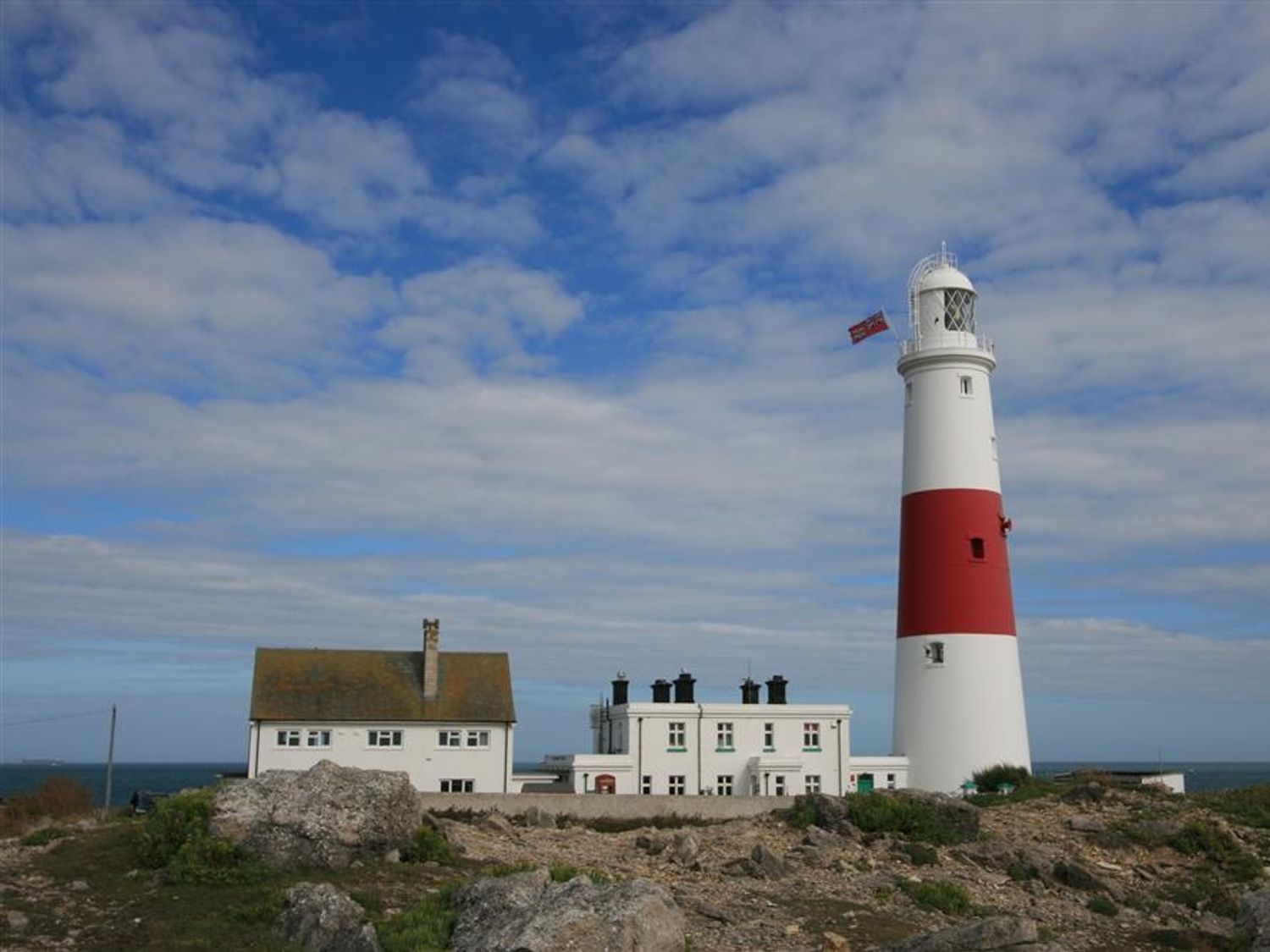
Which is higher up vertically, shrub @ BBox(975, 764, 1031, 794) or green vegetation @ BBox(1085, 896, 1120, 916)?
shrub @ BBox(975, 764, 1031, 794)

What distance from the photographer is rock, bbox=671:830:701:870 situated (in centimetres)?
2567

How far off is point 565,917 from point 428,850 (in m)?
7.20

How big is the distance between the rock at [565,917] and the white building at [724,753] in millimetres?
27366

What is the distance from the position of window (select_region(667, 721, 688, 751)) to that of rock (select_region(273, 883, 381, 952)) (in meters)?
28.2

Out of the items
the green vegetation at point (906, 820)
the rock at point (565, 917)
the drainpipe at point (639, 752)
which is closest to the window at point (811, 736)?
the drainpipe at point (639, 752)

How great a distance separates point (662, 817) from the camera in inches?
1399

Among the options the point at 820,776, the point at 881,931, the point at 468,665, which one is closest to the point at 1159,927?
the point at 881,931

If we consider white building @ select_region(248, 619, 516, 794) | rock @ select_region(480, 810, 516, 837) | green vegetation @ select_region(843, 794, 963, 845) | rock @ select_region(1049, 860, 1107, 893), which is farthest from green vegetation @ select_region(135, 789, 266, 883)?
white building @ select_region(248, 619, 516, 794)

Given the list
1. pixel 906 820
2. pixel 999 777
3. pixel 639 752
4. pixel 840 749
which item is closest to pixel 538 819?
pixel 906 820

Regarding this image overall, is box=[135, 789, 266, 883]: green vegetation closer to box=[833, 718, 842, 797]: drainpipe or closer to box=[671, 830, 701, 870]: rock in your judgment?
box=[671, 830, 701, 870]: rock

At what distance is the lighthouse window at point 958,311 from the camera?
136 feet

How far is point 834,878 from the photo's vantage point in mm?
24812

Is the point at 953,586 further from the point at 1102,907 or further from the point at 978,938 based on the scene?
the point at 978,938

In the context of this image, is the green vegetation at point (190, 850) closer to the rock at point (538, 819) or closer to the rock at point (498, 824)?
the rock at point (498, 824)
